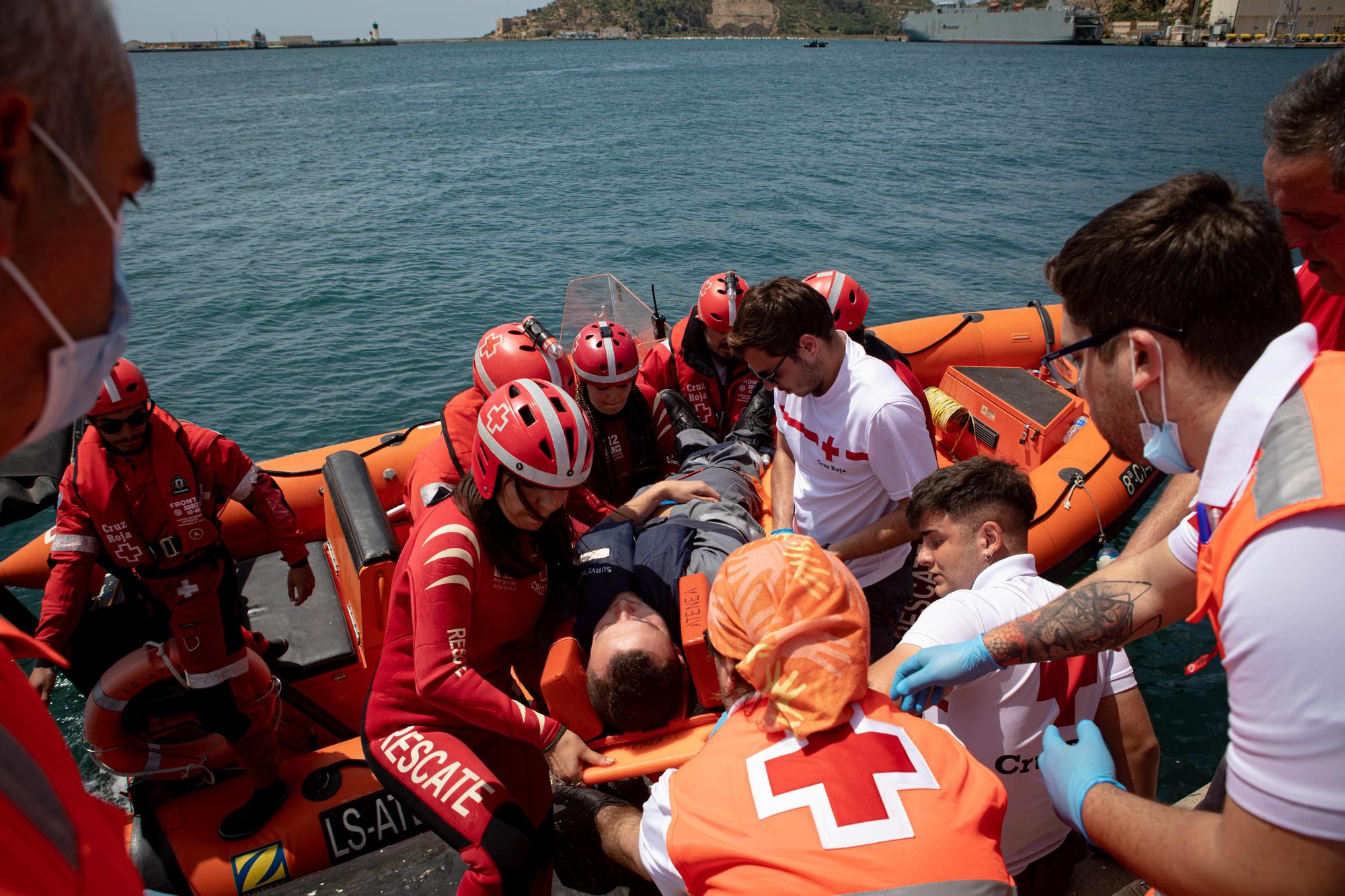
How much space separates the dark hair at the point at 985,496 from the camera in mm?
2463

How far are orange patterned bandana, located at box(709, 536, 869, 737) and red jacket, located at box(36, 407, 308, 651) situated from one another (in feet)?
9.77

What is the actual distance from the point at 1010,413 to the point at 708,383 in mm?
2624

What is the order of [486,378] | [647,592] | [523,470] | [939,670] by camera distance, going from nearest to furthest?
[939,670] < [523,470] < [647,592] < [486,378]

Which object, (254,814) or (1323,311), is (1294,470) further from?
(254,814)

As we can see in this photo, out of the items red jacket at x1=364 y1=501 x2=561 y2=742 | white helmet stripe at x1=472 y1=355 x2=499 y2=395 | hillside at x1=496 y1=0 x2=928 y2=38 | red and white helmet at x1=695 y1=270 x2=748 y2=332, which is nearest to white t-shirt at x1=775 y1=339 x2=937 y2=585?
red jacket at x1=364 y1=501 x2=561 y2=742

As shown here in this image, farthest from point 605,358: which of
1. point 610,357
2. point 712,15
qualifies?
point 712,15

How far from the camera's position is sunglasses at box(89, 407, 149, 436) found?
3.31 metres

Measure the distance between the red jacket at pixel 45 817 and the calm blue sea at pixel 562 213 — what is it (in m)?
2.12

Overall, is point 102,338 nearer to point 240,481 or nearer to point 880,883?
point 880,883

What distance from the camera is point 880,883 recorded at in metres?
1.37

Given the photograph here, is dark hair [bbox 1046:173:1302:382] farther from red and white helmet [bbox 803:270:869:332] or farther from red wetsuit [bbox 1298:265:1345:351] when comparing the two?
red and white helmet [bbox 803:270:869:332]

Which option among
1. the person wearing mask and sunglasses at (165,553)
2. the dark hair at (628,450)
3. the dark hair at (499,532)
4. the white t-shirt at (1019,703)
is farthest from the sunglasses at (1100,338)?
the person wearing mask and sunglasses at (165,553)

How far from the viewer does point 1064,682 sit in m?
2.15

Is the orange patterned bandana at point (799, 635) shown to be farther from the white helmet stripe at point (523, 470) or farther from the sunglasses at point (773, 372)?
the sunglasses at point (773, 372)
